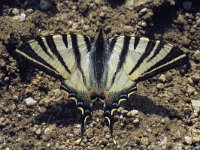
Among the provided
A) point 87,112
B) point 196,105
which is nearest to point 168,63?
point 196,105

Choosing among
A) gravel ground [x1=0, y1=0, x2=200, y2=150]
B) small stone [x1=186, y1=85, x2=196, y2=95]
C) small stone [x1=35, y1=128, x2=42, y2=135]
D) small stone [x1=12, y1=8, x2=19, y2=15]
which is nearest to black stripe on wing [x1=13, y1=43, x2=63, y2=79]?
gravel ground [x1=0, y1=0, x2=200, y2=150]

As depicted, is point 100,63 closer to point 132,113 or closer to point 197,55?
point 132,113

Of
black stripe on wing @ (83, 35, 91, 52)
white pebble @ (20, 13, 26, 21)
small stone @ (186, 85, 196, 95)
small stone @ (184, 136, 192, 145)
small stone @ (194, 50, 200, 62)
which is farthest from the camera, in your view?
white pebble @ (20, 13, 26, 21)

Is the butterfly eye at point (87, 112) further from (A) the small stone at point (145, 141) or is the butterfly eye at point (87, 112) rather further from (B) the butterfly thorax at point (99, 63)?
(A) the small stone at point (145, 141)

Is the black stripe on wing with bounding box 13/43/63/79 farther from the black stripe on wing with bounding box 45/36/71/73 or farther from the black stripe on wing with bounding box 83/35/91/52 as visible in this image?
the black stripe on wing with bounding box 83/35/91/52

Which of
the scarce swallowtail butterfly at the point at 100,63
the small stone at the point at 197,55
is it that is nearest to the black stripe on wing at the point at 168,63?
the scarce swallowtail butterfly at the point at 100,63

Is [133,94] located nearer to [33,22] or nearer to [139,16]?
[139,16]

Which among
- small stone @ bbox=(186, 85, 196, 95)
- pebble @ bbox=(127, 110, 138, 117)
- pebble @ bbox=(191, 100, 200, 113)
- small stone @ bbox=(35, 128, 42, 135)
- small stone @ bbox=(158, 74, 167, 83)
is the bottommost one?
small stone @ bbox=(35, 128, 42, 135)

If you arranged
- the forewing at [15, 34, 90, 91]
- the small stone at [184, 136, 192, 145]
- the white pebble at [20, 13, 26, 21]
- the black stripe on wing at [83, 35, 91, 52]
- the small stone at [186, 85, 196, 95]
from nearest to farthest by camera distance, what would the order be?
1. the small stone at [184, 136, 192, 145]
2. the forewing at [15, 34, 90, 91]
3. the black stripe on wing at [83, 35, 91, 52]
4. the small stone at [186, 85, 196, 95]
5. the white pebble at [20, 13, 26, 21]
